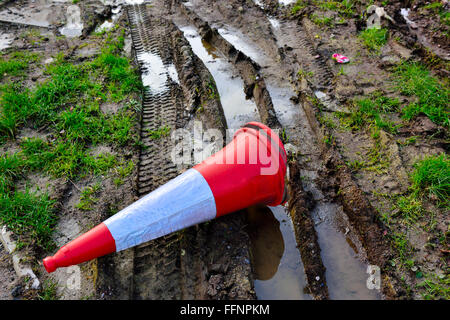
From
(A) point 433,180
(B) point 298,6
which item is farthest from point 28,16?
(A) point 433,180

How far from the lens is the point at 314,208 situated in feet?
11.4

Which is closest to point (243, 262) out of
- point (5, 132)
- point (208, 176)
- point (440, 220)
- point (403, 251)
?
point (208, 176)

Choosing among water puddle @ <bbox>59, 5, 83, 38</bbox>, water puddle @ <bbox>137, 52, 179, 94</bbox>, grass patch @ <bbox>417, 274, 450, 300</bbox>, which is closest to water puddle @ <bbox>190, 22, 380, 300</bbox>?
grass patch @ <bbox>417, 274, 450, 300</bbox>

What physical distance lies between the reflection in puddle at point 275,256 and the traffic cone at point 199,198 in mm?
304

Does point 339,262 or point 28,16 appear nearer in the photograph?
point 339,262

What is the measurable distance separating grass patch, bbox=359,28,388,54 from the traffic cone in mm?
3516

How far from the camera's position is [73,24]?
7.00 metres

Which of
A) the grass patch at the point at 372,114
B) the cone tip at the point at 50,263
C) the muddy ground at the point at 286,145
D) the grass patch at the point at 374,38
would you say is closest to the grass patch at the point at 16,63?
the muddy ground at the point at 286,145

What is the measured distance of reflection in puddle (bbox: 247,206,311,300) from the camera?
9.55 ft

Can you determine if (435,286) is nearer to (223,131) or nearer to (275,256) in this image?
(275,256)

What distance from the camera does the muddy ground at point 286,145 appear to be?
2875 millimetres

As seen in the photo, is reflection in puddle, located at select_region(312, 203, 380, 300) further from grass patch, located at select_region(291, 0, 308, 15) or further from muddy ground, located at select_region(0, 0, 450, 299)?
grass patch, located at select_region(291, 0, 308, 15)

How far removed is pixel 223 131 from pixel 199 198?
157 centimetres

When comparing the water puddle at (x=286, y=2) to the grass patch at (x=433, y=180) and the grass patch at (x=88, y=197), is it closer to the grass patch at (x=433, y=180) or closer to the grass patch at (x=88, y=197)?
the grass patch at (x=433, y=180)
